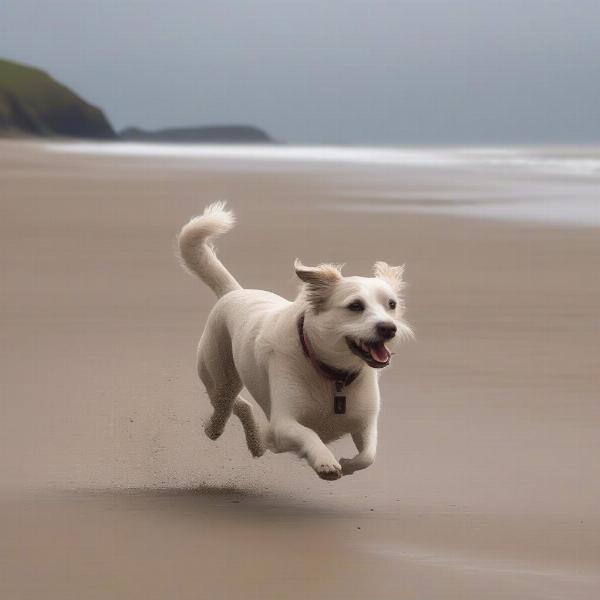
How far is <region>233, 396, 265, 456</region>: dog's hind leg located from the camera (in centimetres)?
645

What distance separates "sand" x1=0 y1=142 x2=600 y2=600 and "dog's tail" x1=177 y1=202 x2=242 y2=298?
0.70 meters

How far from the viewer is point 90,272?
13055 mm

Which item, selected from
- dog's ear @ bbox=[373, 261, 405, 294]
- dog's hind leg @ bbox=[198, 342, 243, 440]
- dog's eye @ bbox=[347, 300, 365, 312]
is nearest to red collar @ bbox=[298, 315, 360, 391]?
dog's eye @ bbox=[347, 300, 365, 312]

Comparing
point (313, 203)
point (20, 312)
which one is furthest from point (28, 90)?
point (20, 312)

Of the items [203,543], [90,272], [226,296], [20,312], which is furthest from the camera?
[90,272]

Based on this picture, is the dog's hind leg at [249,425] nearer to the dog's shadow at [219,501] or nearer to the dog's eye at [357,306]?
the dog's shadow at [219,501]

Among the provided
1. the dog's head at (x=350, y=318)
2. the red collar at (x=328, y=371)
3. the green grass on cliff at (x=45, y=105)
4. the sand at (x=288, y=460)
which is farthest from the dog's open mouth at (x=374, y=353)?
the green grass on cliff at (x=45, y=105)

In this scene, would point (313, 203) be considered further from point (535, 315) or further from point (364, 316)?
point (364, 316)

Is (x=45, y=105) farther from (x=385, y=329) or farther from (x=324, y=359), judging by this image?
(x=385, y=329)

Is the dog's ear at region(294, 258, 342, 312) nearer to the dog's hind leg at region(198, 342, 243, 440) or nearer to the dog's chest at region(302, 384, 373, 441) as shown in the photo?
the dog's chest at region(302, 384, 373, 441)

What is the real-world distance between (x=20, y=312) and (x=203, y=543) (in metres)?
5.75

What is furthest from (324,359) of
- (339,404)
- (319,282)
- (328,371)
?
(319,282)

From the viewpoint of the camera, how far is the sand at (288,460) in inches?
181

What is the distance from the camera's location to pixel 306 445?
525cm
